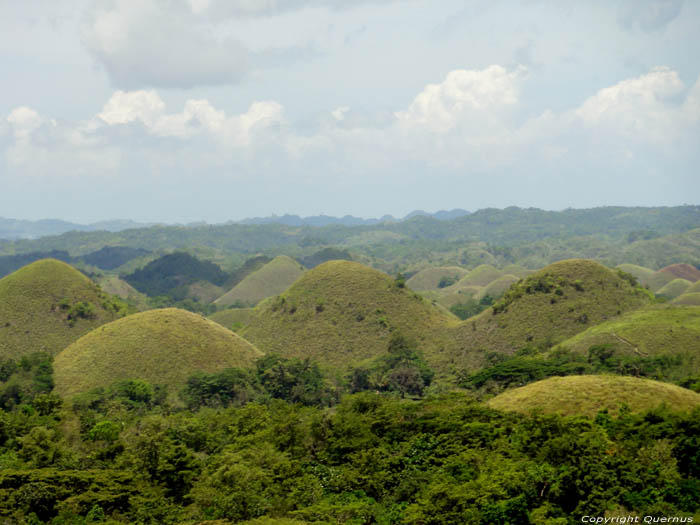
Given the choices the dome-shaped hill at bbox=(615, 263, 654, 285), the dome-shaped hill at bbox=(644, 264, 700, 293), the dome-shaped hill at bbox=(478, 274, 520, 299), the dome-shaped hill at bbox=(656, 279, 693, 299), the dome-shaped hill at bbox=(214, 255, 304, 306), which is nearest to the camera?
the dome-shaped hill at bbox=(656, 279, 693, 299)

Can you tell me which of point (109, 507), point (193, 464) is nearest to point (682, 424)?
point (193, 464)

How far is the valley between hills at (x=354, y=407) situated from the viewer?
2720cm

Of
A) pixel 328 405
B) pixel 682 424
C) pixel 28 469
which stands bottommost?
pixel 328 405

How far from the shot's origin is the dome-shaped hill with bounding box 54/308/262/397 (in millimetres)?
59969

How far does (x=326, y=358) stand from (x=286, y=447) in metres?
38.0

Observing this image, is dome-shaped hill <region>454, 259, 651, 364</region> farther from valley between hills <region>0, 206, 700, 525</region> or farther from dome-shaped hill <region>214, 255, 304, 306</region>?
dome-shaped hill <region>214, 255, 304, 306</region>

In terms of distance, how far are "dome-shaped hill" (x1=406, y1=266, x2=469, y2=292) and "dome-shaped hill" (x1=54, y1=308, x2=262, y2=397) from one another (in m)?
108

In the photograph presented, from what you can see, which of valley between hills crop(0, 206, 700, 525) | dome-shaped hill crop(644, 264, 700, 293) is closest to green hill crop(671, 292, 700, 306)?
valley between hills crop(0, 206, 700, 525)

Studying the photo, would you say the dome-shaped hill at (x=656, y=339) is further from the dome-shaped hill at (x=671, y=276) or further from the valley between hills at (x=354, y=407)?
the dome-shaped hill at (x=671, y=276)

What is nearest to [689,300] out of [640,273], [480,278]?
[640,273]

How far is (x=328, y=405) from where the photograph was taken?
2249 inches

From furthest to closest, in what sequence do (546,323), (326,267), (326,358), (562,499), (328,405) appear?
(326,267) → (326,358) → (546,323) → (328,405) → (562,499)

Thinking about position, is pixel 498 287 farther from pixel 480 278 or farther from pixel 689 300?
pixel 689 300

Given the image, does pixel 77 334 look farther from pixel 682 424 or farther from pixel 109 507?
pixel 682 424
